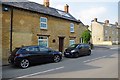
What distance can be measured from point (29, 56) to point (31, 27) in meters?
7.12

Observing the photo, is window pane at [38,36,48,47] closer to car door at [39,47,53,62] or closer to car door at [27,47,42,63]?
car door at [39,47,53,62]

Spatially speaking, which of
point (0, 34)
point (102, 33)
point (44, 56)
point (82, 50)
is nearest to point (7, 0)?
point (0, 34)

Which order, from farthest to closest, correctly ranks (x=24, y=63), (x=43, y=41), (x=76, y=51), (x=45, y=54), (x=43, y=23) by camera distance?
(x=43, y=23) < (x=43, y=41) < (x=76, y=51) < (x=45, y=54) < (x=24, y=63)

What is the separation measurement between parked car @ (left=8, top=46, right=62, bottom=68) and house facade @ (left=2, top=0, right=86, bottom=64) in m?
4.30

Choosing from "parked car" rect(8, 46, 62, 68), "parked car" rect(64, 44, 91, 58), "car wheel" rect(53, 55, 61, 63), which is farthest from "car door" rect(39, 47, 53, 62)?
"parked car" rect(64, 44, 91, 58)

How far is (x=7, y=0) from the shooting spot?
18.1 metres

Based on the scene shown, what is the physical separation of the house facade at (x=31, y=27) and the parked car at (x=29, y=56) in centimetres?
430

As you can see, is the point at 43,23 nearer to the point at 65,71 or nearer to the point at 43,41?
the point at 43,41

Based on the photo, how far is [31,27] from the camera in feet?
64.8

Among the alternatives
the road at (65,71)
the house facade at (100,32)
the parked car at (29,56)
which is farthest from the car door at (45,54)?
the house facade at (100,32)

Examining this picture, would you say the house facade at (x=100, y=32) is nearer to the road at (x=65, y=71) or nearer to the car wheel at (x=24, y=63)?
the road at (x=65, y=71)

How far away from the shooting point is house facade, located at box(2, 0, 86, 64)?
17.2 m

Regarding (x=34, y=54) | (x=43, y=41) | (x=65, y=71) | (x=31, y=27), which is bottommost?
(x=65, y=71)

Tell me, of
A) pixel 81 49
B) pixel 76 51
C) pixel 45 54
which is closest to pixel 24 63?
pixel 45 54
